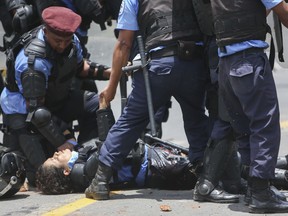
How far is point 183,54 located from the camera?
5.57 m

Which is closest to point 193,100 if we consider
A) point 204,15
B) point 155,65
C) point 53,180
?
point 155,65

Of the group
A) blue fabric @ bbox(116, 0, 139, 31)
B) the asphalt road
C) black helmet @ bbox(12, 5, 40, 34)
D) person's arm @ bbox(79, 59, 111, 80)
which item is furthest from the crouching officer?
blue fabric @ bbox(116, 0, 139, 31)

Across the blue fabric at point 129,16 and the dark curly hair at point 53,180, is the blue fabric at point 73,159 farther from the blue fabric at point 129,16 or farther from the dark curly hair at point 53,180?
the blue fabric at point 129,16

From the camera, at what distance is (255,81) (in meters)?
5.08

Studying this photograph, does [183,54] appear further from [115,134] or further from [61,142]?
[61,142]

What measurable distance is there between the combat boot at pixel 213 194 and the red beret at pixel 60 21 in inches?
70.1

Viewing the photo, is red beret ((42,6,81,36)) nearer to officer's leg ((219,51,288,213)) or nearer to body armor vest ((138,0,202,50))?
body armor vest ((138,0,202,50))

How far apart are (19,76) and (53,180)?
3.01 feet

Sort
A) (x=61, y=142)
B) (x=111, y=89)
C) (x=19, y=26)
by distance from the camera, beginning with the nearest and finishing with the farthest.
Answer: (x=111, y=89), (x=61, y=142), (x=19, y=26)

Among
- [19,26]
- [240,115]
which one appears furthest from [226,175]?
[19,26]

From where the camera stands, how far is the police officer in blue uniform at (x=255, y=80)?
5.09 meters

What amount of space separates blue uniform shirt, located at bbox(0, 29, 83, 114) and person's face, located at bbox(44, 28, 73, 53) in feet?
0.25

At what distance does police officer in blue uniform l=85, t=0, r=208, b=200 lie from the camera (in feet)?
18.4

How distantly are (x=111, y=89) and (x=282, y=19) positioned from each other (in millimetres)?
1401
